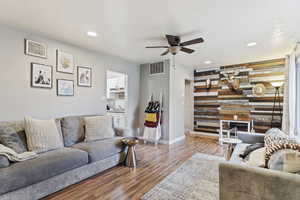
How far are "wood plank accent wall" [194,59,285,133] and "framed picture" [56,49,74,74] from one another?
4.43 meters

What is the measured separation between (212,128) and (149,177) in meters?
3.91

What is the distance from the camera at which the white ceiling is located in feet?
6.64

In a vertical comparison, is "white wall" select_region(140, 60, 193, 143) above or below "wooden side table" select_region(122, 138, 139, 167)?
above

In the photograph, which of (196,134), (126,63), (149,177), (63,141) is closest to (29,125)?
(63,141)

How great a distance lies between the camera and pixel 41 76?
9.87 feet

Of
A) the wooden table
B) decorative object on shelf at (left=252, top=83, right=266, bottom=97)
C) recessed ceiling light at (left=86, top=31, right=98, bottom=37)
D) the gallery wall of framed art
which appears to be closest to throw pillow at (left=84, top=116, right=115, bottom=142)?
the gallery wall of framed art

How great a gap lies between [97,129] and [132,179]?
4.01 ft

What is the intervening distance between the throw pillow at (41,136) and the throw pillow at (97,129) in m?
0.57

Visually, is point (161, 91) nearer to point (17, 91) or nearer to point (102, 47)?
point (102, 47)

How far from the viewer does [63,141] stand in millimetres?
2824

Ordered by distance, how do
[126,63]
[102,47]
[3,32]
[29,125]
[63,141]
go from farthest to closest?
[126,63] → [102,47] → [63,141] → [3,32] → [29,125]

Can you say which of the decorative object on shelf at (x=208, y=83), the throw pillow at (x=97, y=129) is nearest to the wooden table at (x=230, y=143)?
the throw pillow at (x=97, y=129)

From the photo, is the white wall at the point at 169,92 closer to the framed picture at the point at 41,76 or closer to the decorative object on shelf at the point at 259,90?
the decorative object on shelf at the point at 259,90

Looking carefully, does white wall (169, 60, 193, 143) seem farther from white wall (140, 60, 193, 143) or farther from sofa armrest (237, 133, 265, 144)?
sofa armrest (237, 133, 265, 144)
